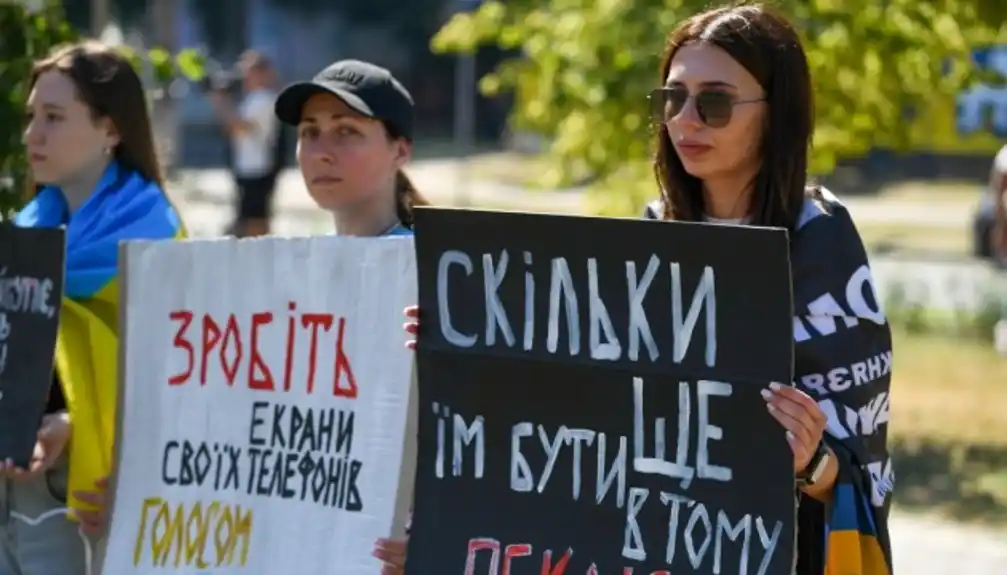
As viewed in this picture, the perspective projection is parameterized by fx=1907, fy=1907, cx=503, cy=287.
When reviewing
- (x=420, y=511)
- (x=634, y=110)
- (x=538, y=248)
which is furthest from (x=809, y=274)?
(x=634, y=110)

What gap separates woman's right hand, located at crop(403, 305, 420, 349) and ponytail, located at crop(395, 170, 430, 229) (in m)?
0.63

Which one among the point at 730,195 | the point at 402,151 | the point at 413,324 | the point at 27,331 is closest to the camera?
the point at 730,195

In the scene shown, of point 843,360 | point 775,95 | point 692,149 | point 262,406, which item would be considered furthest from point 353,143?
point 843,360

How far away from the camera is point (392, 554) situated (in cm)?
380

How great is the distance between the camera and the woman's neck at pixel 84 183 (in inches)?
191

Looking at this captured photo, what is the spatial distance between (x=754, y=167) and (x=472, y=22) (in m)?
6.70

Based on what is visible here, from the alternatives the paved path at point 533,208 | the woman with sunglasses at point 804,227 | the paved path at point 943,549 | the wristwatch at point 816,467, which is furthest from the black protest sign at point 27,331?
the paved path at point 533,208

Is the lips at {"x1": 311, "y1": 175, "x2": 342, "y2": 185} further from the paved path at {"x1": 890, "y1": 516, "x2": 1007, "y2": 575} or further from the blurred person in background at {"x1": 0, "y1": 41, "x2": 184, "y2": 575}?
the paved path at {"x1": 890, "y1": 516, "x2": 1007, "y2": 575}

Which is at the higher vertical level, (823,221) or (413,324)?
(823,221)

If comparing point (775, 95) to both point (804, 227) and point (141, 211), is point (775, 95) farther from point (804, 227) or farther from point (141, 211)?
point (141, 211)

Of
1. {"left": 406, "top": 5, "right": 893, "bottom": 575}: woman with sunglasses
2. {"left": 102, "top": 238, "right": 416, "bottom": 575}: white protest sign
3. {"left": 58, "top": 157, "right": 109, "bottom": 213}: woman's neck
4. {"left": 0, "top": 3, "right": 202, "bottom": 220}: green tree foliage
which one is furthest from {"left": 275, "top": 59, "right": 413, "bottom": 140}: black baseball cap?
{"left": 0, "top": 3, "right": 202, "bottom": 220}: green tree foliage

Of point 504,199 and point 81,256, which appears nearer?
point 81,256

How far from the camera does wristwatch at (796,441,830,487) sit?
3.27 metres

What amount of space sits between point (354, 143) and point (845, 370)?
1436 millimetres
